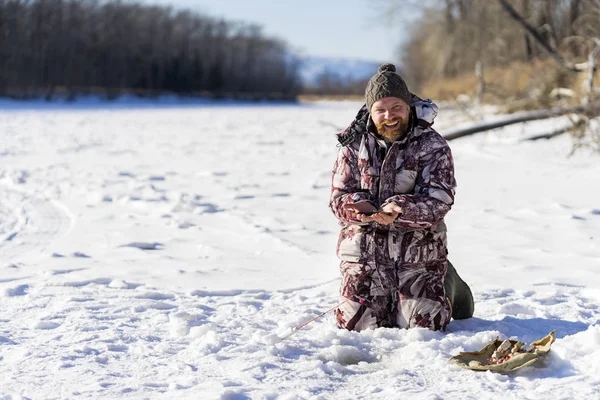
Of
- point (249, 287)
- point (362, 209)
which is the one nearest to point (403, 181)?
point (362, 209)

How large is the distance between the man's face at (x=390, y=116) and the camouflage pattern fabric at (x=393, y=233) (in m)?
0.04

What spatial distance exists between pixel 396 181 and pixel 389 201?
0.16 m

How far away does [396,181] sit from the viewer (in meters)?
3.48

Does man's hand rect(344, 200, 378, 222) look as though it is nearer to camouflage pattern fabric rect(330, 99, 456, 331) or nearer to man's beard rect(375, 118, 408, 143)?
camouflage pattern fabric rect(330, 99, 456, 331)

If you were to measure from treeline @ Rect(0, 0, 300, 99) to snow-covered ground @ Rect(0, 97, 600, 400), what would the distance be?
3019 centimetres

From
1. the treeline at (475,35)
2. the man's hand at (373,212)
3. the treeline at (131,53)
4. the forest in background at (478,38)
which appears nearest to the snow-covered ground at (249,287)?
the man's hand at (373,212)

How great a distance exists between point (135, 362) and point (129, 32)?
1861 inches

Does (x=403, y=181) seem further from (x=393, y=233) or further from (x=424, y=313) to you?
(x=424, y=313)

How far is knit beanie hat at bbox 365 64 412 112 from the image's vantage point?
341 centimetres

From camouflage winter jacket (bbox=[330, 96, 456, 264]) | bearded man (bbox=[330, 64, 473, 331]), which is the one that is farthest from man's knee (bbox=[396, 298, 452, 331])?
camouflage winter jacket (bbox=[330, 96, 456, 264])

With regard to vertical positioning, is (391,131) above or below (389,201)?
above

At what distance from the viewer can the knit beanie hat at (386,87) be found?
134 inches

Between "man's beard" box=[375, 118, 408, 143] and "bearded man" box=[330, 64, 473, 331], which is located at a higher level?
"man's beard" box=[375, 118, 408, 143]

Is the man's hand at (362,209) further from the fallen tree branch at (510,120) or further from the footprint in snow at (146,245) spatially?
the fallen tree branch at (510,120)
